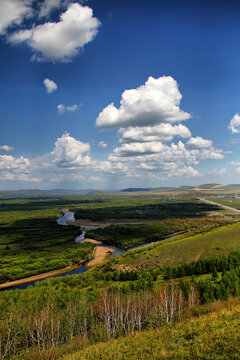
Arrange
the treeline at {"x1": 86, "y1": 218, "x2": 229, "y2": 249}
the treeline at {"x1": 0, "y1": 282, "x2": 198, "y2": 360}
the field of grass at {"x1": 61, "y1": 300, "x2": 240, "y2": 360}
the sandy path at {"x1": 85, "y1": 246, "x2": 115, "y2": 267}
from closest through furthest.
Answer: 1. the field of grass at {"x1": 61, "y1": 300, "x2": 240, "y2": 360}
2. the treeline at {"x1": 0, "y1": 282, "x2": 198, "y2": 360}
3. the sandy path at {"x1": 85, "y1": 246, "x2": 115, "y2": 267}
4. the treeline at {"x1": 86, "y1": 218, "x2": 229, "y2": 249}

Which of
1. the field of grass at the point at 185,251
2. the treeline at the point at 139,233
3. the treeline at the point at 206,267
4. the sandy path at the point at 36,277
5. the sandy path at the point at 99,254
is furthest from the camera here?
the treeline at the point at 139,233

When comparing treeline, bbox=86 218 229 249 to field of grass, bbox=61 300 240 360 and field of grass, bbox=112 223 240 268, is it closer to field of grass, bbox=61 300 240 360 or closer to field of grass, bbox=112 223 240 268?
field of grass, bbox=112 223 240 268

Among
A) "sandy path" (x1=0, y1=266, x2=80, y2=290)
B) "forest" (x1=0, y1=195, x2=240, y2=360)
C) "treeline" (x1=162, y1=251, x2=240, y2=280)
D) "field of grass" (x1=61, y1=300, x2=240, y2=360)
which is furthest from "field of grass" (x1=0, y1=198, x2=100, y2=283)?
"field of grass" (x1=61, y1=300, x2=240, y2=360)

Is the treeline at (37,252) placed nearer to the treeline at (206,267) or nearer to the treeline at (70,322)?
the treeline at (70,322)

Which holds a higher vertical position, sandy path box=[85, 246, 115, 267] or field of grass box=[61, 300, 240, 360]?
field of grass box=[61, 300, 240, 360]

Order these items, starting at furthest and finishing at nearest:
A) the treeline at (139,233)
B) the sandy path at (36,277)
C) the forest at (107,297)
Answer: the treeline at (139,233)
the sandy path at (36,277)
the forest at (107,297)

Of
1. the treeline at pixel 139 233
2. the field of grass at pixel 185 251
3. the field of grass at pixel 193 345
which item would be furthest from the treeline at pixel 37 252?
the field of grass at pixel 193 345

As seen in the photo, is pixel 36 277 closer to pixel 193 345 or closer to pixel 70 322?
pixel 70 322

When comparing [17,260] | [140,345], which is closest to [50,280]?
[17,260]
